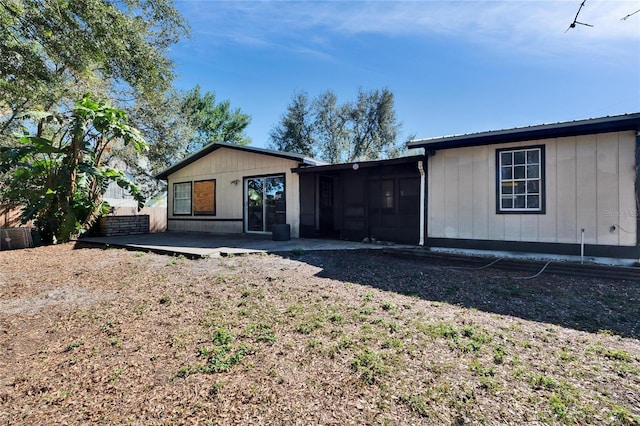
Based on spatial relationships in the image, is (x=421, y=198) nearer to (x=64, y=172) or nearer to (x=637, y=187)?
(x=637, y=187)

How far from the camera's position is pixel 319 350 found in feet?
9.31

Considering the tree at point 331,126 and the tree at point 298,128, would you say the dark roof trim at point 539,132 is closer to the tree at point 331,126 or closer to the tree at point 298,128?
the tree at point 331,126

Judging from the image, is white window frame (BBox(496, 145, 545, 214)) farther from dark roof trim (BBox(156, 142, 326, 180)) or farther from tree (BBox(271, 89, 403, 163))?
tree (BBox(271, 89, 403, 163))

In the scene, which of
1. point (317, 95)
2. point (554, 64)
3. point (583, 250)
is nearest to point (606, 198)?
point (583, 250)

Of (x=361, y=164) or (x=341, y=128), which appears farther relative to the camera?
(x=341, y=128)

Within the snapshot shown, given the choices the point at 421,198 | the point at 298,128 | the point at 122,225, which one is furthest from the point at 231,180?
the point at 298,128

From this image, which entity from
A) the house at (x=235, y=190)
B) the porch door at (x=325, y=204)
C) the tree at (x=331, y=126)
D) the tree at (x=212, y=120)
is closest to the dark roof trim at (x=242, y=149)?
the house at (x=235, y=190)

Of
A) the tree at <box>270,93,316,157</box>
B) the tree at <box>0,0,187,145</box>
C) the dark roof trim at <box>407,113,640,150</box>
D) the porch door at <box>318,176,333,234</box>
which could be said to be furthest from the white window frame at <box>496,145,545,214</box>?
the tree at <box>270,93,316,157</box>

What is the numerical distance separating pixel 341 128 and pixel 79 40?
2086 cm

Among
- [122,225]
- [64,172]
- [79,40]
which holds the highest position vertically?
[79,40]

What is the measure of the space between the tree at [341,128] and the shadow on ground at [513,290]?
19477 mm

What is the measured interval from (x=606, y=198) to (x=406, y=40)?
8457mm

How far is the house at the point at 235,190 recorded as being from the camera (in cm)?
1035

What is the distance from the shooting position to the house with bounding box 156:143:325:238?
10.4 meters
